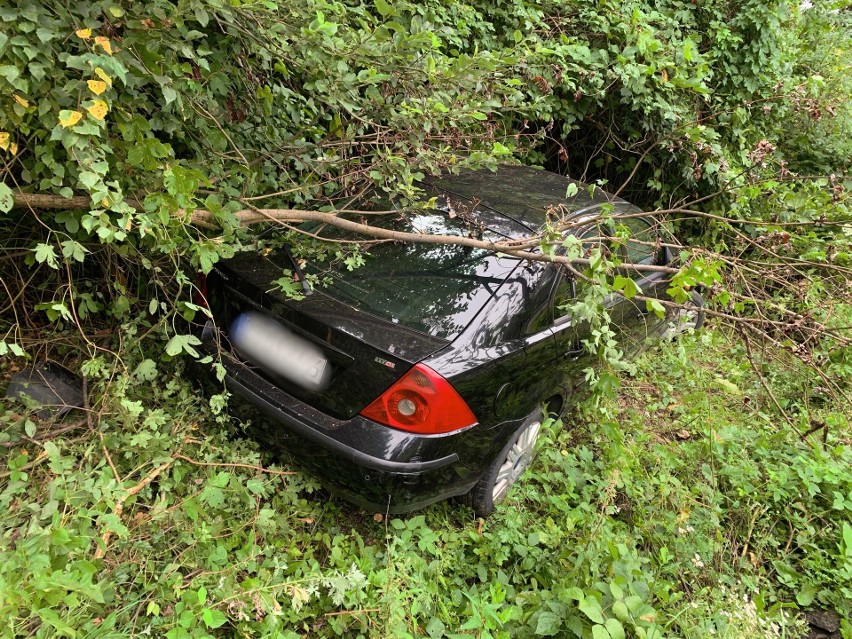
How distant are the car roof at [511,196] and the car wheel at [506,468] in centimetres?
99

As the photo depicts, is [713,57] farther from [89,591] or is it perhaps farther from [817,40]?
[89,591]

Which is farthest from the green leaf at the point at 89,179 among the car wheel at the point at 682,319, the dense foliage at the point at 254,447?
the car wheel at the point at 682,319

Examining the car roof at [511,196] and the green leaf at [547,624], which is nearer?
the green leaf at [547,624]

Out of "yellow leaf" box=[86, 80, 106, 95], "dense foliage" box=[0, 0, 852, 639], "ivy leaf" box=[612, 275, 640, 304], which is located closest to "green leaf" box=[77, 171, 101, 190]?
"dense foliage" box=[0, 0, 852, 639]

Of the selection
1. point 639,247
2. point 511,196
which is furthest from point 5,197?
point 639,247

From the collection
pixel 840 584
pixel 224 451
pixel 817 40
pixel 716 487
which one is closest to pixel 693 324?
pixel 716 487

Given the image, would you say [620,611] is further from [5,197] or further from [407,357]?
[5,197]

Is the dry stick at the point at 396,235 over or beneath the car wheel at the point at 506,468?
over

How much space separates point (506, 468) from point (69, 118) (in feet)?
7.64

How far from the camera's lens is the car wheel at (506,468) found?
2.47 m

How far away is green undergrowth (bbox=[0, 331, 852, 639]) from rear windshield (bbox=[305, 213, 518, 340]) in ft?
2.79

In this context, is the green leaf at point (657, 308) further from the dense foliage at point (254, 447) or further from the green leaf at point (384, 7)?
the green leaf at point (384, 7)

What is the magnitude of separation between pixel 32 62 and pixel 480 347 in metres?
1.79

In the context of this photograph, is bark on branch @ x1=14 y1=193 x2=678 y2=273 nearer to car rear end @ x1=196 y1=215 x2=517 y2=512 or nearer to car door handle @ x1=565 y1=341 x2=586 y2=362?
car rear end @ x1=196 y1=215 x2=517 y2=512
